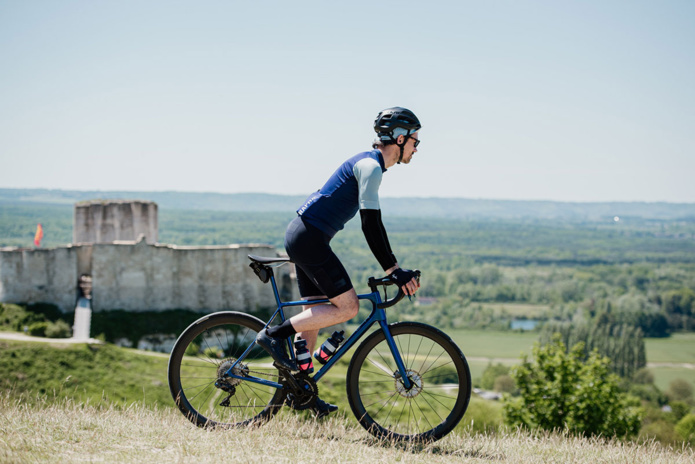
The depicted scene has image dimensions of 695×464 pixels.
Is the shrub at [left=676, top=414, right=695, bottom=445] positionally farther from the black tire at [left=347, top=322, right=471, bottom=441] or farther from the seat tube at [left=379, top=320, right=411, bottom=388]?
the seat tube at [left=379, top=320, right=411, bottom=388]

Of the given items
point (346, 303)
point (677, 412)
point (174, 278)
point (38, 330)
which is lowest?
point (677, 412)

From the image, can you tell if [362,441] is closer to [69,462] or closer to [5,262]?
[69,462]

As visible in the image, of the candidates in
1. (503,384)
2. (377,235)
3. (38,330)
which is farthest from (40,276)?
(503,384)

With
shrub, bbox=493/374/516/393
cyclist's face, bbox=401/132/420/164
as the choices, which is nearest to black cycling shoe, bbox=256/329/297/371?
cyclist's face, bbox=401/132/420/164

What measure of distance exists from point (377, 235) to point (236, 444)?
164cm

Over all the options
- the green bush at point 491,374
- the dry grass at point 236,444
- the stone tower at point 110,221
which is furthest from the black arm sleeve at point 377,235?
the green bush at point 491,374

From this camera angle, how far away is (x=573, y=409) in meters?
31.0

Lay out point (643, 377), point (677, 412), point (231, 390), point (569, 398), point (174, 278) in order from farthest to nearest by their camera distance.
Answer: point (643, 377) < point (677, 412) < point (174, 278) < point (569, 398) < point (231, 390)

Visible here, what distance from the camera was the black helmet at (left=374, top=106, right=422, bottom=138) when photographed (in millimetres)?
5039

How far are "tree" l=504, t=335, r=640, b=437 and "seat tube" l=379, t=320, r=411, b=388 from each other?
27.5 m

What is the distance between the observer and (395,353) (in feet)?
16.6

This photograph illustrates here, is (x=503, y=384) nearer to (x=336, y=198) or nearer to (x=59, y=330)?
(x=59, y=330)

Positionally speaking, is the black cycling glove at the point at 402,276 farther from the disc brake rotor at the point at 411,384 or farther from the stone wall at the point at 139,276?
the stone wall at the point at 139,276

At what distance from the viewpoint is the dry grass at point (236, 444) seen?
4.26 meters
